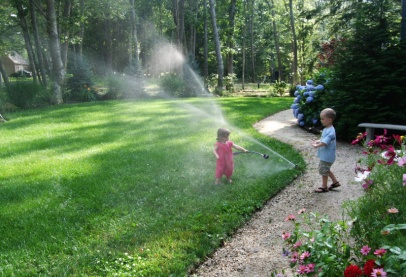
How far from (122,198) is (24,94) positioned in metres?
14.5

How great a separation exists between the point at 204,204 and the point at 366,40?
6.24 m

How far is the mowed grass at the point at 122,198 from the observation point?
343 cm

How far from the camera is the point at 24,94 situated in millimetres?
17000

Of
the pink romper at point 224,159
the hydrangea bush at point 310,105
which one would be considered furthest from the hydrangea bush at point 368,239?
the hydrangea bush at point 310,105

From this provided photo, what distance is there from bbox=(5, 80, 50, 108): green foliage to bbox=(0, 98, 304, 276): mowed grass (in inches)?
323

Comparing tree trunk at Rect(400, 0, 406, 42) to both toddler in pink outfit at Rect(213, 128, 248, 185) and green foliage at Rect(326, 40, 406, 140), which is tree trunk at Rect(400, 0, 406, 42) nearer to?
green foliage at Rect(326, 40, 406, 140)

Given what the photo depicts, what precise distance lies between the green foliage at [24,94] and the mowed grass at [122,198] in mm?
8214

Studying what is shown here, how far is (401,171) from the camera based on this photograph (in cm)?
321

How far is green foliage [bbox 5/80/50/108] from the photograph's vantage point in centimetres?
1683

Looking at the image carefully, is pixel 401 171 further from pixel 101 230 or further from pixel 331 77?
pixel 331 77

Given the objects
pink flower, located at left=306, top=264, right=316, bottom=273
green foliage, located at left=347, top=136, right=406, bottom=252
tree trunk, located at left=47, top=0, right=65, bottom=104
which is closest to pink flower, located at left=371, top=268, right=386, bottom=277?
pink flower, located at left=306, top=264, right=316, bottom=273

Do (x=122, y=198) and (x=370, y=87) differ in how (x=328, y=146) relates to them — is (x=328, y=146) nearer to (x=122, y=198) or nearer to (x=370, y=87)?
(x=122, y=198)

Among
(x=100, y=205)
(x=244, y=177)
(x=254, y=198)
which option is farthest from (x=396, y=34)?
(x=100, y=205)

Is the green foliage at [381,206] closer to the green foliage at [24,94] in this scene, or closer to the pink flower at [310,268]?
the pink flower at [310,268]
